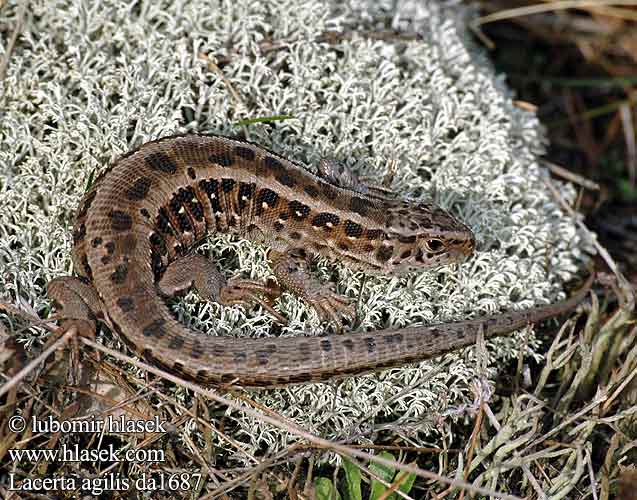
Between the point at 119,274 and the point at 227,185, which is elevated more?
the point at 227,185

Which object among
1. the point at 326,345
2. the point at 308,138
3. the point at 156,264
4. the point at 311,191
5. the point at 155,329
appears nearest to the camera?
the point at 155,329

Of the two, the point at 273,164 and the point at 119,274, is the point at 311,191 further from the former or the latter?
the point at 119,274

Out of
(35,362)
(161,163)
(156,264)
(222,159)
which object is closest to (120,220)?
(156,264)

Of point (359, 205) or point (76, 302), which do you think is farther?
point (359, 205)

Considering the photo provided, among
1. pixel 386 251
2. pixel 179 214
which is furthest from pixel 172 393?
pixel 386 251

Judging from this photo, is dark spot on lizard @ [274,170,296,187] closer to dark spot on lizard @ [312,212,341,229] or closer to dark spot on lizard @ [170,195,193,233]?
dark spot on lizard @ [312,212,341,229]

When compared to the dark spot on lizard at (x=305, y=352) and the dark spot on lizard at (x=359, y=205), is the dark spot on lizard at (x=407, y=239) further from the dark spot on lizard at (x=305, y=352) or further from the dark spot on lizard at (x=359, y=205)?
the dark spot on lizard at (x=305, y=352)

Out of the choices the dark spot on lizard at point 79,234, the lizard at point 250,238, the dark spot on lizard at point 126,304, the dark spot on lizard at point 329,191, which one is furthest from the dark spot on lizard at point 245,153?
the dark spot on lizard at point 126,304

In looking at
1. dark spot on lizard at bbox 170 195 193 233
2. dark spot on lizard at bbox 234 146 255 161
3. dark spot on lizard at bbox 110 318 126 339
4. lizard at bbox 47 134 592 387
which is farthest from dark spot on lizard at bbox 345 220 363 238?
dark spot on lizard at bbox 110 318 126 339
